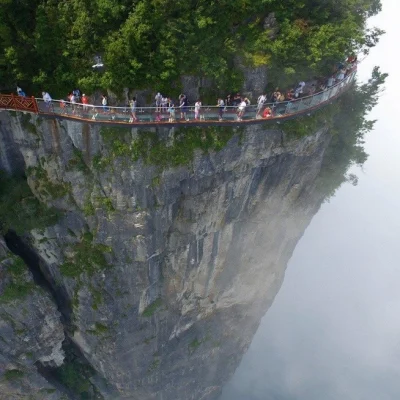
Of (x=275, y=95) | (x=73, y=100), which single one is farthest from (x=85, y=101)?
(x=275, y=95)

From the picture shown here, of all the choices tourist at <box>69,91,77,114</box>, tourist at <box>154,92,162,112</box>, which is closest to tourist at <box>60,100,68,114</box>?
tourist at <box>69,91,77,114</box>

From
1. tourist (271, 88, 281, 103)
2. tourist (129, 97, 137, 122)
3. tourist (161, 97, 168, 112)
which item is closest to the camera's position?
tourist (129, 97, 137, 122)

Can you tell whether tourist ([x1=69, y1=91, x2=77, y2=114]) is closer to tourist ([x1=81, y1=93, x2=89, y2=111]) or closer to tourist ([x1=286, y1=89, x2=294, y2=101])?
tourist ([x1=81, y1=93, x2=89, y2=111])

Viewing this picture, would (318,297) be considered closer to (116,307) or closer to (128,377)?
(128,377)

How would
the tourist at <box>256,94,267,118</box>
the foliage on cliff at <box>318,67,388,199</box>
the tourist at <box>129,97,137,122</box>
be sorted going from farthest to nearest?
the foliage on cliff at <box>318,67,388,199</box> → the tourist at <box>256,94,267,118</box> → the tourist at <box>129,97,137,122</box>

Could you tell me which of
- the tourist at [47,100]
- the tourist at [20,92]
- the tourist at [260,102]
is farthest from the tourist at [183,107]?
the tourist at [20,92]

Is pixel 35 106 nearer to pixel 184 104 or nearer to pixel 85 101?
pixel 85 101

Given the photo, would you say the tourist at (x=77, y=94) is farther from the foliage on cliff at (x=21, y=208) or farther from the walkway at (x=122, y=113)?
the foliage on cliff at (x=21, y=208)

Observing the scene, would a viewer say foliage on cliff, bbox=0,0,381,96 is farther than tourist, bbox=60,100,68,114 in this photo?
No
